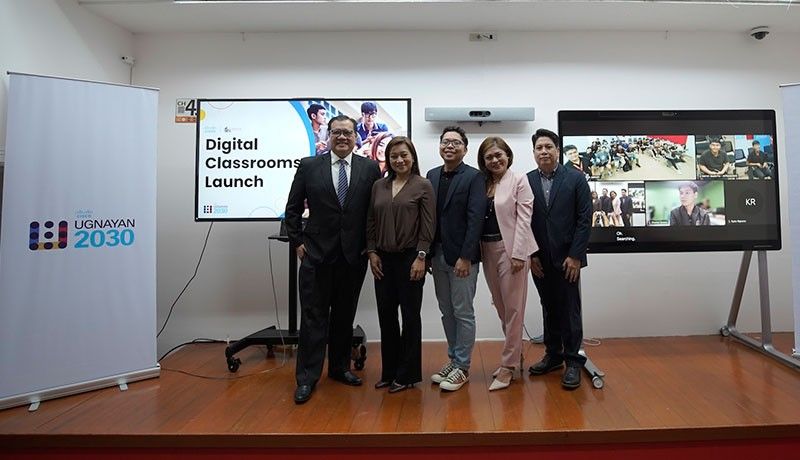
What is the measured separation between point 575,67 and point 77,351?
14.0ft

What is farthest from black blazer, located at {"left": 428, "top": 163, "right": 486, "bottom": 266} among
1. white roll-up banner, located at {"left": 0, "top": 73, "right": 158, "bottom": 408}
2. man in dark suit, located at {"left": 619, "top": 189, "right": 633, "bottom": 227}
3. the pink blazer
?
white roll-up banner, located at {"left": 0, "top": 73, "right": 158, "bottom": 408}

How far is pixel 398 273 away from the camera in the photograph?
2.15 m

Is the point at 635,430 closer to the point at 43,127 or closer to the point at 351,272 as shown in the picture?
the point at 351,272

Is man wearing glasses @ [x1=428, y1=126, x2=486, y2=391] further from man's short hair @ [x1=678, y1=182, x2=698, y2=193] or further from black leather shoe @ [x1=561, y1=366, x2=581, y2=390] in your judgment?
man's short hair @ [x1=678, y1=182, x2=698, y2=193]

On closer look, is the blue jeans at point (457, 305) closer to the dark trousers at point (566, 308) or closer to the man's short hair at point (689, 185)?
the dark trousers at point (566, 308)

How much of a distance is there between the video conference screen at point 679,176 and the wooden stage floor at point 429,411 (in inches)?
36.1

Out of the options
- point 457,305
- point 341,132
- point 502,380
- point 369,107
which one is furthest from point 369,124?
point 502,380

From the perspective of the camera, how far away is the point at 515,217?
220cm

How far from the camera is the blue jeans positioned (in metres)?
2.18

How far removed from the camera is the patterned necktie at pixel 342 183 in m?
2.23

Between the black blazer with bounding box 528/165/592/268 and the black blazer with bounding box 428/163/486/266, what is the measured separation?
47cm

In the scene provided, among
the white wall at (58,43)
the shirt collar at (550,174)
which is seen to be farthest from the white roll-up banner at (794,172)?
the white wall at (58,43)

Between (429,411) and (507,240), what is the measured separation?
3.35ft

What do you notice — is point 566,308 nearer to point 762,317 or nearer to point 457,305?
point 457,305
